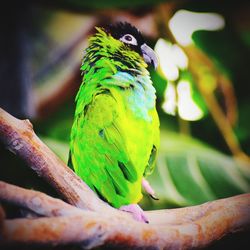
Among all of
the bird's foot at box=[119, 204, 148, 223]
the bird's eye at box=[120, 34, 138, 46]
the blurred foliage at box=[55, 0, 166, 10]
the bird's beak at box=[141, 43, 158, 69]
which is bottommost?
the bird's foot at box=[119, 204, 148, 223]

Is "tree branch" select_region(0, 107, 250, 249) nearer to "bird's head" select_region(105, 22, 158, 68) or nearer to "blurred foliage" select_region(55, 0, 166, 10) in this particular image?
"bird's head" select_region(105, 22, 158, 68)

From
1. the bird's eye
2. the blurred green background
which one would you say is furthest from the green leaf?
the bird's eye

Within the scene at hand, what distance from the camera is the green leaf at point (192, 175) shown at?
3.20 feet

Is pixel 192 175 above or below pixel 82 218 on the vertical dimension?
below

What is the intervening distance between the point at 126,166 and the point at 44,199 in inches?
7.7

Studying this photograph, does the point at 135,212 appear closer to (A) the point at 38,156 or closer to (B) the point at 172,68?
(A) the point at 38,156

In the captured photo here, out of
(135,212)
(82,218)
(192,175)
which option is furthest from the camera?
(192,175)

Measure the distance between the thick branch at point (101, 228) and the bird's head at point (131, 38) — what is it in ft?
0.99

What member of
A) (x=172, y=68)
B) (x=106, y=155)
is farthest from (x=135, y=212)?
(x=172, y=68)

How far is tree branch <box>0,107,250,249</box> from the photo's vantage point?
0.49 metres

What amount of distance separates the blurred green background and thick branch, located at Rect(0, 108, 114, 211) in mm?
407

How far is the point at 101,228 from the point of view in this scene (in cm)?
53

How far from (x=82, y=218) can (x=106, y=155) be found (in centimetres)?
19

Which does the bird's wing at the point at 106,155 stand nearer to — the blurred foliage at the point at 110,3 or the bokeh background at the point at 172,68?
the bokeh background at the point at 172,68
